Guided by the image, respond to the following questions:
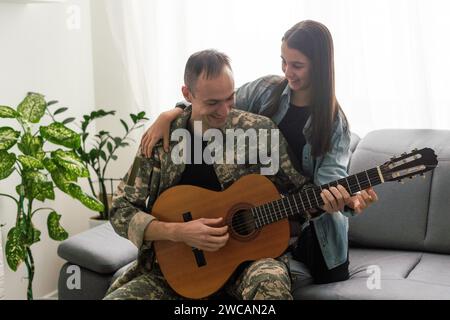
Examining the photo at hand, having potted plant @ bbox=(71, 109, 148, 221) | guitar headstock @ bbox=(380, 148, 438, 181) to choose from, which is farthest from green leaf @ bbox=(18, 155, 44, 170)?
guitar headstock @ bbox=(380, 148, 438, 181)

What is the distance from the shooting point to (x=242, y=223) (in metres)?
2.18

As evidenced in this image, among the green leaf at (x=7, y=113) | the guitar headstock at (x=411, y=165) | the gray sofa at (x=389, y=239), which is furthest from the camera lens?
the green leaf at (x=7, y=113)

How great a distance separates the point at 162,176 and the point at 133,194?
0.36 feet

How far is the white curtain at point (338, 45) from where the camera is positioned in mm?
2936

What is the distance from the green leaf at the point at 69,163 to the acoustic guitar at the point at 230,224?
28.1 inches

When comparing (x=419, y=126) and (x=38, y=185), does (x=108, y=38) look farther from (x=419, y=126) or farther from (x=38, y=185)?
(x=419, y=126)

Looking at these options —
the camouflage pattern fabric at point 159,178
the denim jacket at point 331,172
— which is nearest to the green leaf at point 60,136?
the camouflage pattern fabric at point 159,178

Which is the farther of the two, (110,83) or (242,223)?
(110,83)

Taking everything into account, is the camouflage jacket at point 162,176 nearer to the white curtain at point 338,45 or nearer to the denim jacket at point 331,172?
the denim jacket at point 331,172

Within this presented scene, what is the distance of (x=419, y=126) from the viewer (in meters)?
3.01

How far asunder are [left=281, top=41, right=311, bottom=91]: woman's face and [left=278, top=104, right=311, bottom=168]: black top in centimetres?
11

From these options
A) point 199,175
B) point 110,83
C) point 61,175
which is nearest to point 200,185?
point 199,175

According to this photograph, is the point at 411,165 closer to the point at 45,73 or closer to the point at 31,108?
the point at 31,108
